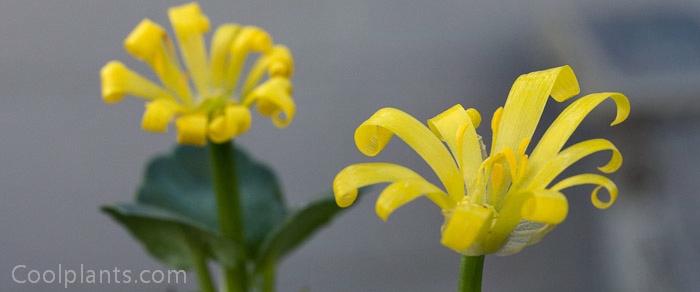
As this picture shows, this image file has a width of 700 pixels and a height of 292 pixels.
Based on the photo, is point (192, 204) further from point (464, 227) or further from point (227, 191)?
point (464, 227)

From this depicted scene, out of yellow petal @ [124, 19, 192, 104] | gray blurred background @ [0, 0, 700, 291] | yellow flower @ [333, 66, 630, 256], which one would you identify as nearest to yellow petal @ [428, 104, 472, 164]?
yellow flower @ [333, 66, 630, 256]

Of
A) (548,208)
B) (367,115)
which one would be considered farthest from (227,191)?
(367,115)

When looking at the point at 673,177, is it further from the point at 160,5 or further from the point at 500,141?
the point at 500,141

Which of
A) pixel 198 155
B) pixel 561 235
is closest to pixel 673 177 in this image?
pixel 561 235

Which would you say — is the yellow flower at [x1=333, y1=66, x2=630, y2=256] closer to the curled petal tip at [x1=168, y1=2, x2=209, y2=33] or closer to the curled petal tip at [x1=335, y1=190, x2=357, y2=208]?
the curled petal tip at [x1=335, y1=190, x2=357, y2=208]

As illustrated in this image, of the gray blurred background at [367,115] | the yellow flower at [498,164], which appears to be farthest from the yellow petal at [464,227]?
the gray blurred background at [367,115]

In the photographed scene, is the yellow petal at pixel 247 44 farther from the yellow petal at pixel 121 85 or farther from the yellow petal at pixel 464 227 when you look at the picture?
the yellow petal at pixel 464 227
